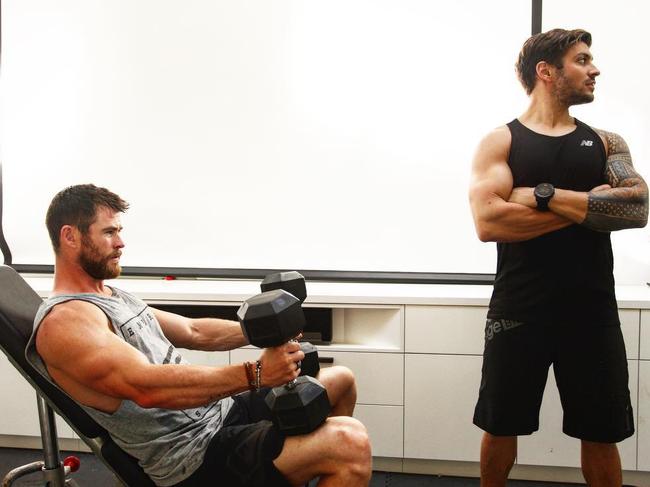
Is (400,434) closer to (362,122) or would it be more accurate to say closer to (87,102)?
(362,122)

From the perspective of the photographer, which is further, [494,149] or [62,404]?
[494,149]

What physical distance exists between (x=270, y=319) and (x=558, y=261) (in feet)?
3.00

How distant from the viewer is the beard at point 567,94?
1865mm

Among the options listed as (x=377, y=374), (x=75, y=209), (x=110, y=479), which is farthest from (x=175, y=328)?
(x=110, y=479)

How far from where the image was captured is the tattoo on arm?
5.80ft

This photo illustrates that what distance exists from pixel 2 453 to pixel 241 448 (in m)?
1.72

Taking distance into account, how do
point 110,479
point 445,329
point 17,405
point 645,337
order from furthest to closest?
point 17,405
point 110,479
point 445,329
point 645,337

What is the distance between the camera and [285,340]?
1342 millimetres

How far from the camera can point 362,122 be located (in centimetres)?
271

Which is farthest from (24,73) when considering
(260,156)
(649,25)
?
(649,25)

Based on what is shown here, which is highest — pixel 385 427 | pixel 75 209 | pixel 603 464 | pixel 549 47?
pixel 549 47

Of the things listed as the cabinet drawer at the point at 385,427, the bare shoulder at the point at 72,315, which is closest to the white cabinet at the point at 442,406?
the cabinet drawer at the point at 385,427

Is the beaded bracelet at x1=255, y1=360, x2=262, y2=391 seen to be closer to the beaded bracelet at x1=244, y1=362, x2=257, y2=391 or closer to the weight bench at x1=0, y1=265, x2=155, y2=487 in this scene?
the beaded bracelet at x1=244, y1=362, x2=257, y2=391

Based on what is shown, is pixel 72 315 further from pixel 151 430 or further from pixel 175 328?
pixel 175 328
